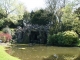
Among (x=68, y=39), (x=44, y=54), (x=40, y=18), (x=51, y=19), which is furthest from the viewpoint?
(x=40, y=18)

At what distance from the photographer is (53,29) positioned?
4222 cm

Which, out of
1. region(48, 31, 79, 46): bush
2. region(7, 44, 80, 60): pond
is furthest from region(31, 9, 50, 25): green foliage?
region(7, 44, 80, 60): pond

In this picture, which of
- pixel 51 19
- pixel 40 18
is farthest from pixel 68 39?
pixel 40 18

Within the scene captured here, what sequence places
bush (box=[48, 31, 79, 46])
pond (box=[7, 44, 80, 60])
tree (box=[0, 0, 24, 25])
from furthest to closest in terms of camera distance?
tree (box=[0, 0, 24, 25]), bush (box=[48, 31, 79, 46]), pond (box=[7, 44, 80, 60])

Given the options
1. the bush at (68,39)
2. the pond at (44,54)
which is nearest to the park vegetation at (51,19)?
the bush at (68,39)

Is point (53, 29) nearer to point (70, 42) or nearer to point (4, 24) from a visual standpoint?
point (70, 42)

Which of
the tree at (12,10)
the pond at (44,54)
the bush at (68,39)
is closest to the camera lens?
the pond at (44,54)

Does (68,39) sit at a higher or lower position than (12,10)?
lower

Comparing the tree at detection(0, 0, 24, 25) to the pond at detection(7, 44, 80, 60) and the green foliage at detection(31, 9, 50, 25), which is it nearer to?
the green foliage at detection(31, 9, 50, 25)

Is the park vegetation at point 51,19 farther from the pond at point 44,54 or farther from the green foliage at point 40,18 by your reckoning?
the pond at point 44,54

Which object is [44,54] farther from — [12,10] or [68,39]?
[12,10]

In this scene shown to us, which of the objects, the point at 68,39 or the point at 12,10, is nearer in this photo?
the point at 68,39

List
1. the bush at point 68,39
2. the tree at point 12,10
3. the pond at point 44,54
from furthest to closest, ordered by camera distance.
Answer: the tree at point 12,10
the bush at point 68,39
the pond at point 44,54

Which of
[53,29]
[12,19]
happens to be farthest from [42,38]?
[12,19]
